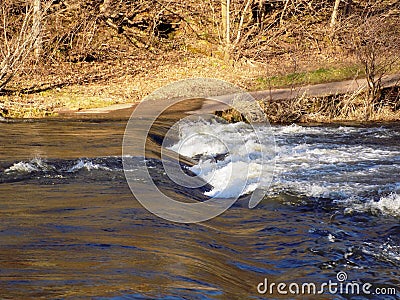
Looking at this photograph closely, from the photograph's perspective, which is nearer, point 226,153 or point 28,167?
point 28,167

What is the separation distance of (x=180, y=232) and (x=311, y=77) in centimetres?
1715

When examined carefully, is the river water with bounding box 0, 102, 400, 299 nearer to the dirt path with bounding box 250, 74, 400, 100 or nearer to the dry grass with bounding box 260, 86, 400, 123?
the dry grass with bounding box 260, 86, 400, 123

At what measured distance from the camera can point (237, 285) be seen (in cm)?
534

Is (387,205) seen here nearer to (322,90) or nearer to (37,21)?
(322,90)

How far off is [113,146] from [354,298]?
280 inches

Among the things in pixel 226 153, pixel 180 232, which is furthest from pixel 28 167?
pixel 226 153

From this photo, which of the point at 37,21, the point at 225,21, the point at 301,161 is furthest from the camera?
the point at 225,21

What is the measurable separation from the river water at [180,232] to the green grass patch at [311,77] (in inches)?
405

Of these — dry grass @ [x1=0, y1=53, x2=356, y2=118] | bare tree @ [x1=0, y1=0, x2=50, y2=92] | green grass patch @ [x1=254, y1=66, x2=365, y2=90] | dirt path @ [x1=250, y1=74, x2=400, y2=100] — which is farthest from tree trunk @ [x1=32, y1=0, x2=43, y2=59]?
green grass patch @ [x1=254, y1=66, x2=365, y2=90]

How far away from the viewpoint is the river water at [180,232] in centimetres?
514

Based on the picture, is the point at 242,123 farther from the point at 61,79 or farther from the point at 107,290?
the point at 107,290

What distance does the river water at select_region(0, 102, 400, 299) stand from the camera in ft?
16.9

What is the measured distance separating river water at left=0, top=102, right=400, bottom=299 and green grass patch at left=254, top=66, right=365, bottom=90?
10289 mm

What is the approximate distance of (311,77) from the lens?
22.8 metres
